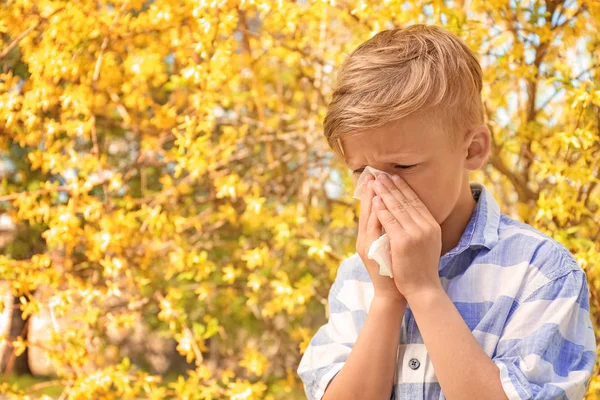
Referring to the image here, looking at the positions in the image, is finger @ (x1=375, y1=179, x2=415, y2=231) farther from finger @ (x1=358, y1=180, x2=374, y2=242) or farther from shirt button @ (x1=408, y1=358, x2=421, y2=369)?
shirt button @ (x1=408, y1=358, x2=421, y2=369)

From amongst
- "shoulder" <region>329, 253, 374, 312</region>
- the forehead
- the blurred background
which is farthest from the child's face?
the blurred background

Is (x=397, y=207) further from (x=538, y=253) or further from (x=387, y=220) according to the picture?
(x=538, y=253)

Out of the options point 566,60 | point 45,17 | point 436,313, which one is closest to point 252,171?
point 45,17

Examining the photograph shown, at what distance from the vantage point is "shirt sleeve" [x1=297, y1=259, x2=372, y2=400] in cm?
141

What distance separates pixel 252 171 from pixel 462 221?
188cm

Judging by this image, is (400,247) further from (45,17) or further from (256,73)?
(256,73)

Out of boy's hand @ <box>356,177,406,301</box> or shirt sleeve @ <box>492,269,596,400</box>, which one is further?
boy's hand @ <box>356,177,406,301</box>

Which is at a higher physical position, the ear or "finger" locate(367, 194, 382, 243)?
the ear

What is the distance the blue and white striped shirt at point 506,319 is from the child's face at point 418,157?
109 mm

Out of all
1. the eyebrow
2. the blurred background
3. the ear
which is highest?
the eyebrow

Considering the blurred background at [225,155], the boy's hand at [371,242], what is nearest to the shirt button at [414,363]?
the boy's hand at [371,242]

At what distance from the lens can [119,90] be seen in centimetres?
329

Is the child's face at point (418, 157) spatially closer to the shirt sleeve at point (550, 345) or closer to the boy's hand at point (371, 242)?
the boy's hand at point (371, 242)

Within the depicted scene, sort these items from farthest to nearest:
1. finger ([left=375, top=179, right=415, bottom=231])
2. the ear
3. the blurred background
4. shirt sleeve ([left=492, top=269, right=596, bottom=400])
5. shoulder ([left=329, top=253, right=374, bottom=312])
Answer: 1. the blurred background
2. shoulder ([left=329, top=253, right=374, bottom=312])
3. the ear
4. finger ([left=375, top=179, right=415, bottom=231])
5. shirt sleeve ([left=492, top=269, right=596, bottom=400])
